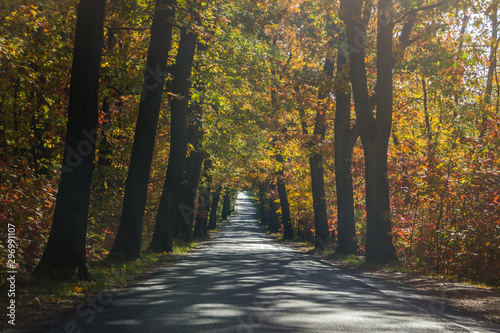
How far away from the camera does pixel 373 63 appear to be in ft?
74.1

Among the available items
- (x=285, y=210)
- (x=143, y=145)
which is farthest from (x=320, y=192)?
(x=143, y=145)

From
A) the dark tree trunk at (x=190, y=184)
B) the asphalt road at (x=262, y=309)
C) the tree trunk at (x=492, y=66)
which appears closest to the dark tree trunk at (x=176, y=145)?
the dark tree trunk at (x=190, y=184)

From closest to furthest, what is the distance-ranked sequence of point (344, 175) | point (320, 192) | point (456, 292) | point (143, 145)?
point (456, 292)
point (143, 145)
point (344, 175)
point (320, 192)

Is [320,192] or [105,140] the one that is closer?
[105,140]

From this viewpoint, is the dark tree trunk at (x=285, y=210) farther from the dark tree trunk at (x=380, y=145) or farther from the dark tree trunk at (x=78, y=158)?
the dark tree trunk at (x=78, y=158)

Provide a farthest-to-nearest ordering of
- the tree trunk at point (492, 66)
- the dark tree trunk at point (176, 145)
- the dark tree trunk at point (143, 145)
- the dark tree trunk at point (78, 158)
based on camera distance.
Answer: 1. the dark tree trunk at point (176, 145)
2. the tree trunk at point (492, 66)
3. the dark tree trunk at point (143, 145)
4. the dark tree trunk at point (78, 158)

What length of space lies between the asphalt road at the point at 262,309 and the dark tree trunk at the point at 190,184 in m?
17.0

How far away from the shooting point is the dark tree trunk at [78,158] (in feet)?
35.8

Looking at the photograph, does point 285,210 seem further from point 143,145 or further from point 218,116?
point 143,145

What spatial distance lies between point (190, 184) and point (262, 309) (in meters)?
23.0

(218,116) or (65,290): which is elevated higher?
(218,116)

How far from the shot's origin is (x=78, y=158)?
1127 centimetres

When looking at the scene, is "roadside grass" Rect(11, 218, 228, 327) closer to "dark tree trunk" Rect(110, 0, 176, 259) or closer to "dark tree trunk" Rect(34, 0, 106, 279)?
"dark tree trunk" Rect(34, 0, 106, 279)

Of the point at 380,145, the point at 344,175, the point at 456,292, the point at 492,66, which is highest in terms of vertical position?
the point at 492,66
